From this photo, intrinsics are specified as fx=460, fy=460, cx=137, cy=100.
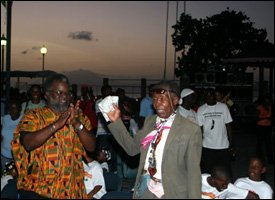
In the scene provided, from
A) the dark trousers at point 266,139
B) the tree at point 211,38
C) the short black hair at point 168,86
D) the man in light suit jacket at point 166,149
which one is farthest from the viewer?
the tree at point 211,38

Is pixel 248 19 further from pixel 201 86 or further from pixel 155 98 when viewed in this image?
pixel 155 98

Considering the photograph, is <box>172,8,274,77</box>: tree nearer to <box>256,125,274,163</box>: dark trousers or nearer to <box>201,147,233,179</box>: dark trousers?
<box>256,125,274,163</box>: dark trousers

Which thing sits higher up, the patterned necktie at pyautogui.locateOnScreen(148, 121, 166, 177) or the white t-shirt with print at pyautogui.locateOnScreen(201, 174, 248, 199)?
the patterned necktie at pyautogui.locateOnScreen(148, 121, 166, 177)

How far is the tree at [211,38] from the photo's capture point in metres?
39.3

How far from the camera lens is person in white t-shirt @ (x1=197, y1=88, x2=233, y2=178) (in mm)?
7430

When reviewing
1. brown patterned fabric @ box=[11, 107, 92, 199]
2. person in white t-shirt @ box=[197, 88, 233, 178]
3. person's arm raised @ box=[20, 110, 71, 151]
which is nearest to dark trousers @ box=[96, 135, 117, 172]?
person in white t-shirt @ box=[197, 88, 233, 178]

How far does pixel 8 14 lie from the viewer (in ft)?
30.4

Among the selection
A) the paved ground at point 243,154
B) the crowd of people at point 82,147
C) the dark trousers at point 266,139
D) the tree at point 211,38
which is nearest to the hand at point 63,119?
the crowd of people at point 82,147

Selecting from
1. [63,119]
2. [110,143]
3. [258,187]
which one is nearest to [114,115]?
[63,119]

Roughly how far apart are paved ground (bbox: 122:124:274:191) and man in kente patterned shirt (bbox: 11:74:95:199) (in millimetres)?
4557

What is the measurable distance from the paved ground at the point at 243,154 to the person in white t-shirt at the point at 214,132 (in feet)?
5.04

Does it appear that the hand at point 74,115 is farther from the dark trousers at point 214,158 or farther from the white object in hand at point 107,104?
the dark trousers at point 214,158

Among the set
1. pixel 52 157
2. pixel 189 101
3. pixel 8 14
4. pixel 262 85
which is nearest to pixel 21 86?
pixel 262 85

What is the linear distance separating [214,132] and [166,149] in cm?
419
